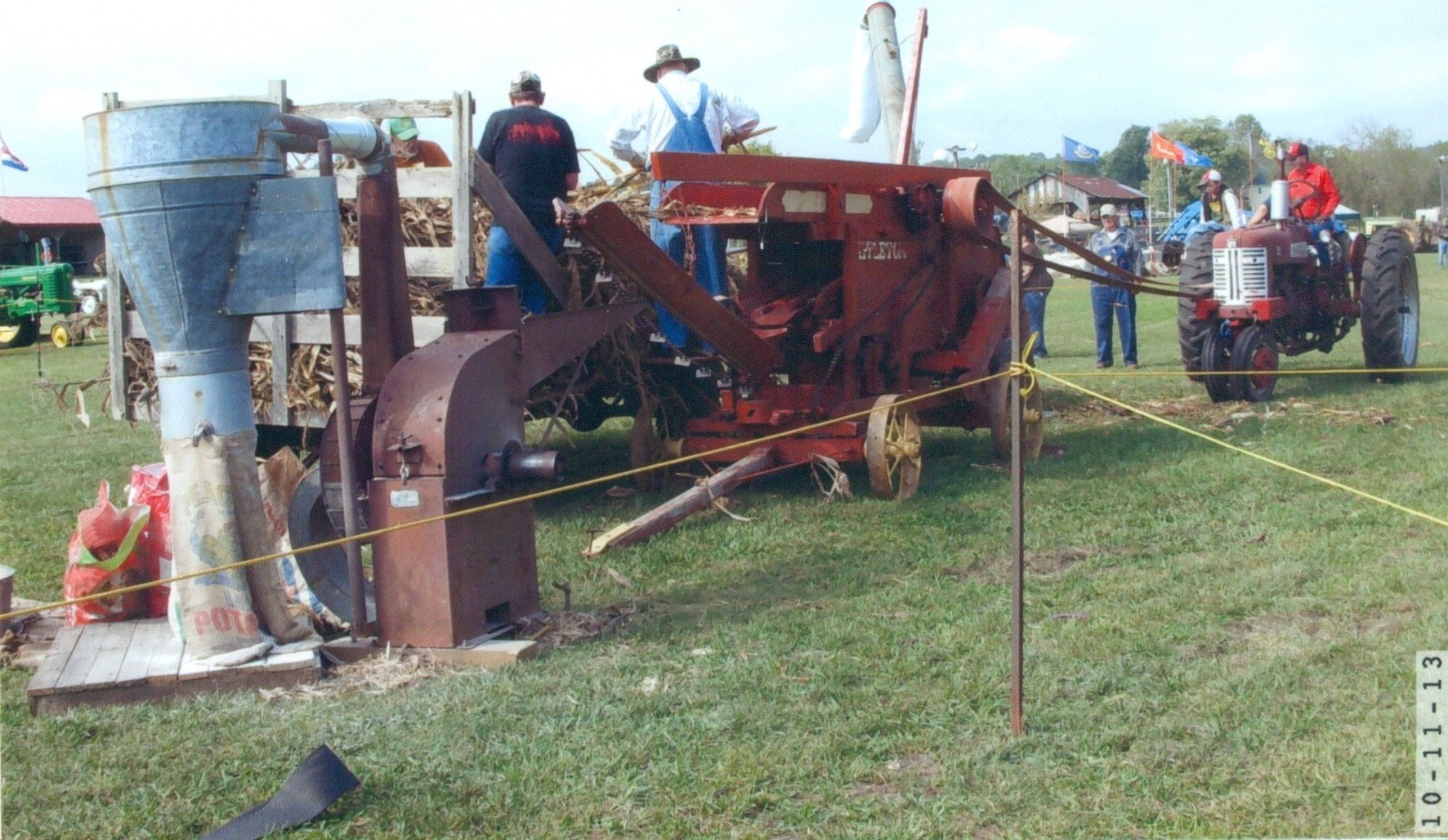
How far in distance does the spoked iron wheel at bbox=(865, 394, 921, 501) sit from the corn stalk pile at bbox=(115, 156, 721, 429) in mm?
1636

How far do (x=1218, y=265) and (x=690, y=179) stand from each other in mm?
6497

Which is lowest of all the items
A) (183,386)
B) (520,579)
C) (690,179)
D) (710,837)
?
(710,837)

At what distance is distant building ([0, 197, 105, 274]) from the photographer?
44.3m

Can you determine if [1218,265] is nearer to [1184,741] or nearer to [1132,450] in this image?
[1132,450]

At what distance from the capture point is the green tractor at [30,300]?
97.3ft

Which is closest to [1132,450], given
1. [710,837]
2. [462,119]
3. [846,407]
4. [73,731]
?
[846,407]

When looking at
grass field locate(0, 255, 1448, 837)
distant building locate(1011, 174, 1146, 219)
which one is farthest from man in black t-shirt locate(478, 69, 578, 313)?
distant building locate(1011, 174, 1146, 219)

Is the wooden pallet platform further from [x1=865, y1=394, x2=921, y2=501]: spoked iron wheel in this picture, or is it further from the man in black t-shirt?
[x1=865, y1=394, x2=921, y2=501]: spoked iron wheel

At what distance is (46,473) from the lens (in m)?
10.2

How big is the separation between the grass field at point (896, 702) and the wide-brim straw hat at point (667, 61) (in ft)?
9.82

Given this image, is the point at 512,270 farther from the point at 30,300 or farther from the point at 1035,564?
the point at 30,300

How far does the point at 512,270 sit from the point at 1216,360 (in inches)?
264

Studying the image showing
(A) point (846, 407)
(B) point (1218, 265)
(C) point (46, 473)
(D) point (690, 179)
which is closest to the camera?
(D) point (690, 179)

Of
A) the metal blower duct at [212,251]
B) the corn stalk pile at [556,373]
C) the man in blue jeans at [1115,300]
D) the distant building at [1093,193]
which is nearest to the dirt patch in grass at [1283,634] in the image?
the metal blower duct at [212,251]
